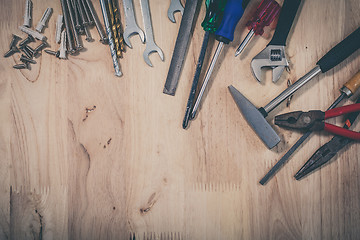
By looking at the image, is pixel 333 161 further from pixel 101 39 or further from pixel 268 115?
pixel 101 39

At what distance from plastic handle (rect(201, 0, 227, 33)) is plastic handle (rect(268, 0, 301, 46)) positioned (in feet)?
0.79

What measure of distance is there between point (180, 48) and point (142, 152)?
0.44 meters

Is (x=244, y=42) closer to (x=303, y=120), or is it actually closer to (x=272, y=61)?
(x=272, y=61)

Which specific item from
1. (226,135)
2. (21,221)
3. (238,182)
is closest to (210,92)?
(226,135)

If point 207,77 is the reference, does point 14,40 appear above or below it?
above

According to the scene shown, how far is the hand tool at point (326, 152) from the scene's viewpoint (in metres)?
1.12

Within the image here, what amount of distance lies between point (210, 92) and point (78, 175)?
0.63 m

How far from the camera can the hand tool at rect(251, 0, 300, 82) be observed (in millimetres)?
1084

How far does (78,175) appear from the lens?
3.68 feet

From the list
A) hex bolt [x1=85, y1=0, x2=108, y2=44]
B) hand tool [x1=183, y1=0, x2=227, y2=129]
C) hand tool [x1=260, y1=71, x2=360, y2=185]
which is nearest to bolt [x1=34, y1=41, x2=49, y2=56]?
hex bolt [x1=85, y1=0, x2=108, y2=44]

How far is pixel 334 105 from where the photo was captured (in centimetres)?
113

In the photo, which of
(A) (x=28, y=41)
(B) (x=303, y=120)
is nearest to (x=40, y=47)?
(A) (x=28, y=41)

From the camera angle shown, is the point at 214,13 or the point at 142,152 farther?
the point at 142,152

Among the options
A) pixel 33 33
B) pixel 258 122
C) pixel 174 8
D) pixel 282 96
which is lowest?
pixel 258 122
